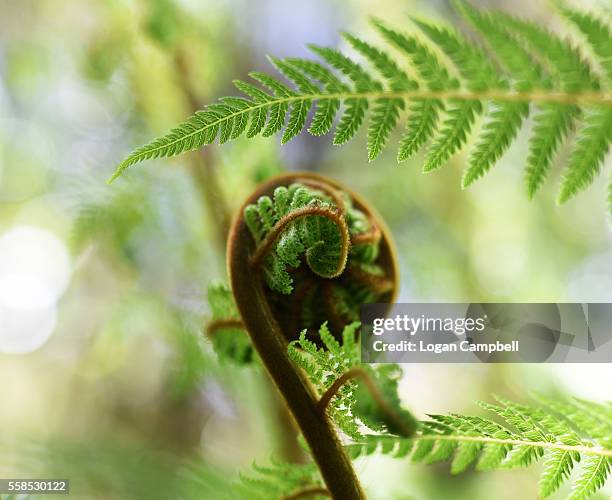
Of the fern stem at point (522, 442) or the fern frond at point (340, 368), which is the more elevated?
the fern frond at point (340, 368)

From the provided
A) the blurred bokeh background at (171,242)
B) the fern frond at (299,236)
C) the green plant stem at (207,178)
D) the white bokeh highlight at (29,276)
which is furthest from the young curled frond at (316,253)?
the white bokeh highlight at (29,276)

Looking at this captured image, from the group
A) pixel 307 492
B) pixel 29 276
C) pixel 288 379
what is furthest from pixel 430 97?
pixel 29 276

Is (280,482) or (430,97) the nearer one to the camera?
(430,97)

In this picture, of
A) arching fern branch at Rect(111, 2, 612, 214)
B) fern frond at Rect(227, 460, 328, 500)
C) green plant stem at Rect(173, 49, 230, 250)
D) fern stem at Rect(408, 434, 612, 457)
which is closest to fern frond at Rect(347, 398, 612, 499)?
fern stem at Rect(408, 434, 612, 457)

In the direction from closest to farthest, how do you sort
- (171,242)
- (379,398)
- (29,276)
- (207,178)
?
(379,398) → (207,178) → (171,242) → (29,276)

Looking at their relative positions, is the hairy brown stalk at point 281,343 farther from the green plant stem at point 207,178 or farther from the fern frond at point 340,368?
the green plant stem at point 207,178

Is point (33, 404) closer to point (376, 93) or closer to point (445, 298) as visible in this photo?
point (445, 298)

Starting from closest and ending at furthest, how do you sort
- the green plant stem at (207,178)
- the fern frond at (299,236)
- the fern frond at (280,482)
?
the fern frond at (299,236) < the fern frond at (280,482) < the green plant stem at (207,178)

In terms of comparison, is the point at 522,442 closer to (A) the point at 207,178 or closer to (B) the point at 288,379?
(B) the point at 288,379
